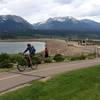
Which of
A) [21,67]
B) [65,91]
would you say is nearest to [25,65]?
[21,67]

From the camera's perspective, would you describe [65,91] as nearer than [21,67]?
Yes

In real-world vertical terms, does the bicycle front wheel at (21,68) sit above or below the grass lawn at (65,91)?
below

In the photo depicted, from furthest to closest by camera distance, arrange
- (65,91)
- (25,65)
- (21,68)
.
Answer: (25,65), (21,68), (65,91)

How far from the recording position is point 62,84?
1284 cm

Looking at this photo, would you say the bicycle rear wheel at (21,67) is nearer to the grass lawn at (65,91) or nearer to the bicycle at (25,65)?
the bicycle at (25,65)

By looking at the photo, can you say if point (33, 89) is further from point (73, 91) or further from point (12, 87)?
point (12, 87)

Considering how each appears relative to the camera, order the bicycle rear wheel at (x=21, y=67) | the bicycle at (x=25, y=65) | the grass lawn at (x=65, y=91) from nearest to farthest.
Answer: the grass lawn at (x=65, y=91) → the bicycle rear wheel at (x=21, y=67) → the bicycle at (x=25, y=65)

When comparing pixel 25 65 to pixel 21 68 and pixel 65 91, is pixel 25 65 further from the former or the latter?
pixel 65 91

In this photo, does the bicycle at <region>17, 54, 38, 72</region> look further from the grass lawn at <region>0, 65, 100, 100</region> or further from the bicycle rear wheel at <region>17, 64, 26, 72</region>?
the grass lawn at <region>0, 65, 100, 100</region>

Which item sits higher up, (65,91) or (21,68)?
(65,91)

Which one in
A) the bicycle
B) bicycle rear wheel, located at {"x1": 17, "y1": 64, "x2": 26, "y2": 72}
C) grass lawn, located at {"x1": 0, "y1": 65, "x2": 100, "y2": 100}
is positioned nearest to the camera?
grass lawn, located at {"x1": 0, "y1": 65, "x2": 100, "y2": 100}

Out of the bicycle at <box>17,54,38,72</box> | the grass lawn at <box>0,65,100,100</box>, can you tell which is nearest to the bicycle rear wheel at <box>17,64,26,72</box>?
the bicycle at <box>17,54,38,72</box>

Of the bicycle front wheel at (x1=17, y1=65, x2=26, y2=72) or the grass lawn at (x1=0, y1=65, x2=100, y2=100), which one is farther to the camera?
the bicycle front wheel at (x1=17, y1=65, x2=26, y2=72)

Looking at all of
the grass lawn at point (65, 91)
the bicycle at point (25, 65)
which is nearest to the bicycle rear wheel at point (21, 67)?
the bicycle at point (25, 65)
